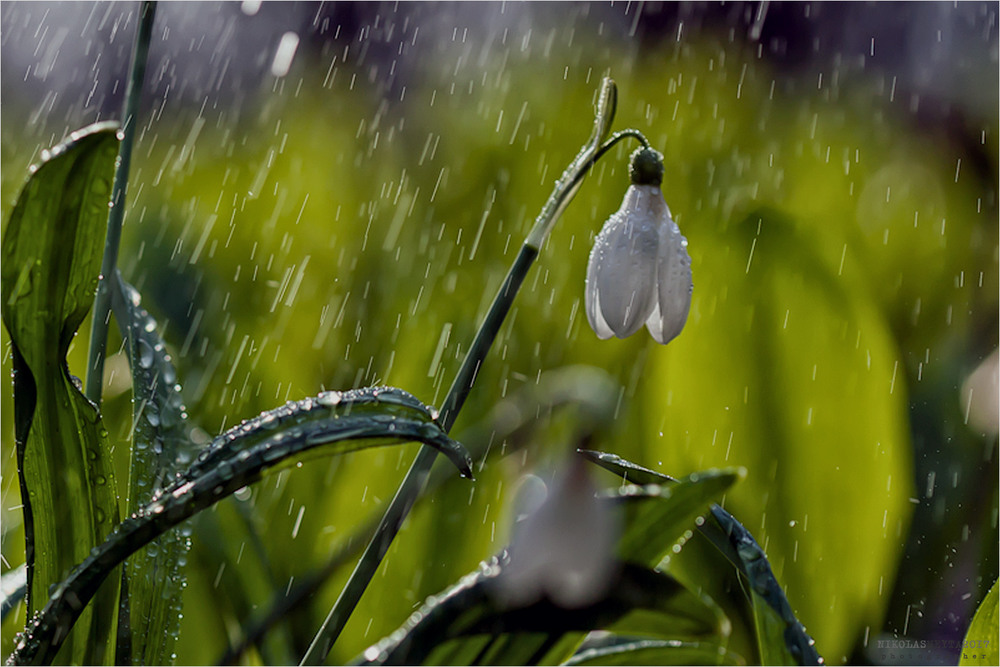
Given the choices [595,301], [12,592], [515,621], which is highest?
[595,301]

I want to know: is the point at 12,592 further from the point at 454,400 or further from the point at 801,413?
the point at 801,413

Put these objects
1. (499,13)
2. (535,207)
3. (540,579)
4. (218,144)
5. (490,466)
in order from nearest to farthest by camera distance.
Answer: (540,579)
(490,466)
(535,207)
(218,144)
(499,13)

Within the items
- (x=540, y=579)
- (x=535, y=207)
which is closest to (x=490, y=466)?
(x=540, y=579)

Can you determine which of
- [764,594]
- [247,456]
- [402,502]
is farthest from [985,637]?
[247,456]

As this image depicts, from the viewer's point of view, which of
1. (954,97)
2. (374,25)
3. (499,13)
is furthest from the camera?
(374,25)

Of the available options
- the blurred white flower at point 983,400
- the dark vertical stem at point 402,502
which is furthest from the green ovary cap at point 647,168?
the blurred white flower at point 983,400

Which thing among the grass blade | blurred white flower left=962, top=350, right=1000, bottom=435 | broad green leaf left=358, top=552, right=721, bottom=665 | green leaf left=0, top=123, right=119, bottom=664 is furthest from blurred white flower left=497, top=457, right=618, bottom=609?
blurred white flower left=962, top=350, right=1000, bottom=435

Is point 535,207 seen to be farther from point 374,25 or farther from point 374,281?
point 374,25
